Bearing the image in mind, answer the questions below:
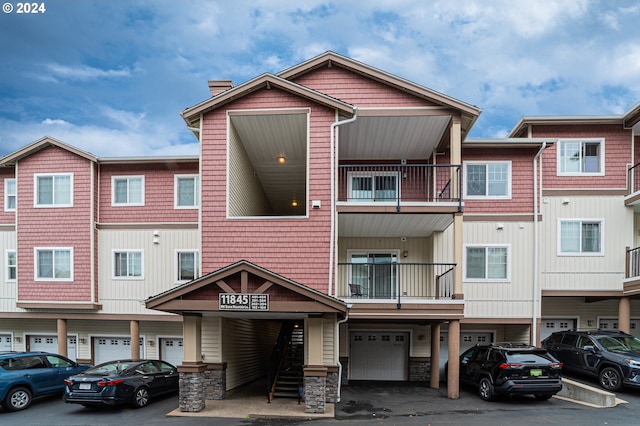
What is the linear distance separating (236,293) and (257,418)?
Answer: 2969 mm

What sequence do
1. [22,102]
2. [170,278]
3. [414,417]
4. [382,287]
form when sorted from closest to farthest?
[414,417], [382,287], [170,278], [22,102]

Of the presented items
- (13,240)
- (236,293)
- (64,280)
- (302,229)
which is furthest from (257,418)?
(13,240)

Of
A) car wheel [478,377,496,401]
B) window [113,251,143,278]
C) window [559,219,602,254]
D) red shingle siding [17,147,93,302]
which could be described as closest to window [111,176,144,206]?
red shingle siding [17,147,93,302]

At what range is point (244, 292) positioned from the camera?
9.87 m

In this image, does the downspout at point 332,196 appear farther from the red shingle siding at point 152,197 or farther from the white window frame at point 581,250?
the white window frame at point 581,250

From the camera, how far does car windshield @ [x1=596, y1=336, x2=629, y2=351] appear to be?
1173 centimetres

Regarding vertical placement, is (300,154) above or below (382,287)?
above

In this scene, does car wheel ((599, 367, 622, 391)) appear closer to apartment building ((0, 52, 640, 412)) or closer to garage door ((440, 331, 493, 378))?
apartment building ((0, 52, 640, 412))

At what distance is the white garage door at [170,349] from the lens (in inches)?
646

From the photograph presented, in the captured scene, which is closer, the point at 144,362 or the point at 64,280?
the point at 144,362

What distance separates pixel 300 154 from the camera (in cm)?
1459

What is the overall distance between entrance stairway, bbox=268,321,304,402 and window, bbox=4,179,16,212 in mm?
11627

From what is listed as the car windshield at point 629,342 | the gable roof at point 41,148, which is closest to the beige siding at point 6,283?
the gable roof at point 41,148

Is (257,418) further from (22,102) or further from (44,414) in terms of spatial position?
(22,102)
